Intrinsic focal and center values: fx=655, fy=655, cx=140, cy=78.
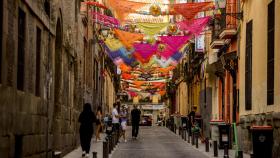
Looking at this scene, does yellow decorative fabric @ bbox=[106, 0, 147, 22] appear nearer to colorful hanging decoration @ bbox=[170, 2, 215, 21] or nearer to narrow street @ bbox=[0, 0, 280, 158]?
narrow street @ bbox=[0, 0, 280, 158]

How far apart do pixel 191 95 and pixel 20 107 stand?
132 feet

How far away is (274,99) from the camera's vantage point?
62.7 ft

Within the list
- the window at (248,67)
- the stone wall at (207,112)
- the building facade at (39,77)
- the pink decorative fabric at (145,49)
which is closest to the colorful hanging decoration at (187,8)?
the window at (248,67)

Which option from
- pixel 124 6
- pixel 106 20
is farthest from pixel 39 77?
pixel 106 20

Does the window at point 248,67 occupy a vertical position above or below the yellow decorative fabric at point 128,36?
below

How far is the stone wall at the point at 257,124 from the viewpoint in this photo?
58.5 feet

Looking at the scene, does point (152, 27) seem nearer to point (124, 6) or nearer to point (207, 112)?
point (124, 6)

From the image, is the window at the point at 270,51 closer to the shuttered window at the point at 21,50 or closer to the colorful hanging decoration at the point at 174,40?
the shuttered window at the point at 21,50

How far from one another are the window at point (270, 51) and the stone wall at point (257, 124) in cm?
63

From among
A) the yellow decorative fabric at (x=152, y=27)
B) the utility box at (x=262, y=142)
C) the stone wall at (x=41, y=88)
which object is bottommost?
the utility box at (x=262, y=142)

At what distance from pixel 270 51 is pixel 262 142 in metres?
4.49

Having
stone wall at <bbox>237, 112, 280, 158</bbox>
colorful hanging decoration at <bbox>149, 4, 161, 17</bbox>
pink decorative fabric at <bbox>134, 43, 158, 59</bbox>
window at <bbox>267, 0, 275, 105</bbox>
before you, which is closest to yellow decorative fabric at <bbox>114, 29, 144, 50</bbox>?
pink decorative fabric at <bbox>134, 43, 158, 59</bbox>

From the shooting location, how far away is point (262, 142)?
52.9 ft

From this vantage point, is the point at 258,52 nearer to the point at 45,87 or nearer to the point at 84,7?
the point at 45,87
